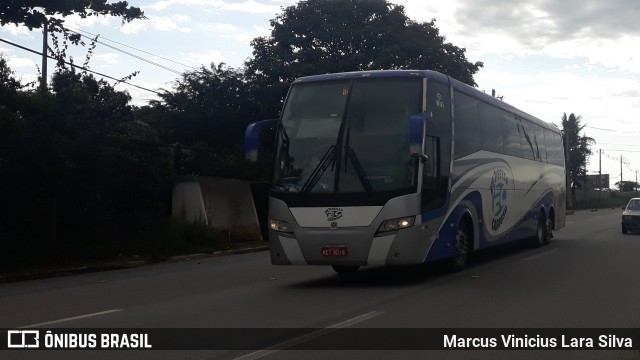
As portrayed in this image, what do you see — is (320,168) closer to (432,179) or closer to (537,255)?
(432,179)

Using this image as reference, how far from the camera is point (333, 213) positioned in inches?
504

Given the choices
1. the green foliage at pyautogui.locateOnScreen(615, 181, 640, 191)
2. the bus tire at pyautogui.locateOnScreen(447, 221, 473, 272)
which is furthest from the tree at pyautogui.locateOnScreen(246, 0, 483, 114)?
Result: the green foliage at pyautogui.locateOnScreen(615, 181, 640, 191)

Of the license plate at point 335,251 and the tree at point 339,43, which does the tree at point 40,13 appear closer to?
the license plate at point 335,251

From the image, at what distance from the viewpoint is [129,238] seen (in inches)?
872

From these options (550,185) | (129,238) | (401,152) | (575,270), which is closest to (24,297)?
(401,152)

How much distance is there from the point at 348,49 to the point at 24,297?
28.1 metres

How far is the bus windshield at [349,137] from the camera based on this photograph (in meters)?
12.9

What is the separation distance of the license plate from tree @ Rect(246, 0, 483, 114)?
82.5ft

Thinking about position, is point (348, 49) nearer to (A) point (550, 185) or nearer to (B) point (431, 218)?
(A) point (550, 185)

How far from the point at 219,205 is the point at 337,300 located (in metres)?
15.1

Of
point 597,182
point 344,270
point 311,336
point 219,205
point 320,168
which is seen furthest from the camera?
point 597,182

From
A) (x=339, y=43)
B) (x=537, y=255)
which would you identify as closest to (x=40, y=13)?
(x=537, y=255)

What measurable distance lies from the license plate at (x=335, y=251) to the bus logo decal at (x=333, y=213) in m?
0.47

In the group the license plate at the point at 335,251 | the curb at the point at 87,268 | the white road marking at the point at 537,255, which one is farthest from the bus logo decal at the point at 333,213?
the curb at the point at 87,268
